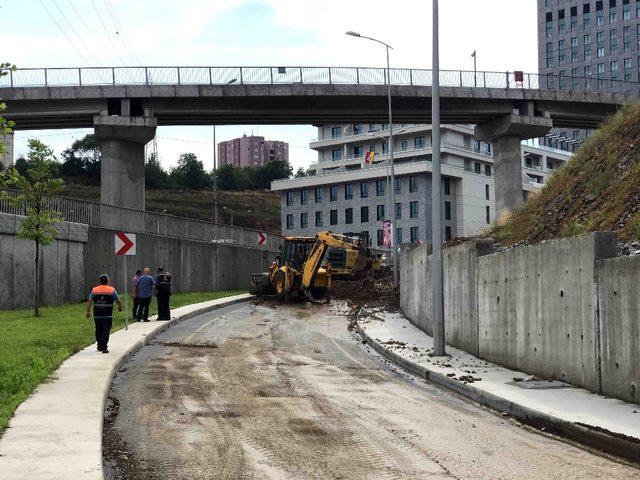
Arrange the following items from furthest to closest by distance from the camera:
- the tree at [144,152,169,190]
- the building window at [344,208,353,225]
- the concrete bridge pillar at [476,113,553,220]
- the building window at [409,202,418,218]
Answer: the tree at [144,152,169,190] → the building window at [344,208,353,225] → the building window at [409,202,418,218] → the concrete bridge pillar at [476,113,553,220]

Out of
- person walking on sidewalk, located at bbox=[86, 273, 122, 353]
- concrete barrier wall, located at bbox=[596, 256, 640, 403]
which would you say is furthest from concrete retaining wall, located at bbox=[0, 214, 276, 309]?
concrete barrier wall, located at bbox=[596, 256, 640, 403]

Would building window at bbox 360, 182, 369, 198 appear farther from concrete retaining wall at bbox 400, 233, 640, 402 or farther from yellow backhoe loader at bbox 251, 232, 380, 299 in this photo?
concrete retaining wall at bbox 400, 233, 640, 402

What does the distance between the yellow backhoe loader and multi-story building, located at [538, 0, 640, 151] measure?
10018 centimetres

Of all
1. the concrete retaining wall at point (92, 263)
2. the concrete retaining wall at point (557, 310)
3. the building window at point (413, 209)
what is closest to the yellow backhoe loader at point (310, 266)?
the concrete retaining wall at point (92, 263)

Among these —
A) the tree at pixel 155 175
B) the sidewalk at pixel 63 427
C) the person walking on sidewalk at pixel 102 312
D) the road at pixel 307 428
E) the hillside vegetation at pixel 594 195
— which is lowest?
the road at pixel 307 428

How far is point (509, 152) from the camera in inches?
1977

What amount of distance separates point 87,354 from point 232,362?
3.06m

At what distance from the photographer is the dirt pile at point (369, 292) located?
31.7 m

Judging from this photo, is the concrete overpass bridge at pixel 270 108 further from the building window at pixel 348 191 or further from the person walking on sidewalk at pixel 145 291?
the building window at pixel 348 191

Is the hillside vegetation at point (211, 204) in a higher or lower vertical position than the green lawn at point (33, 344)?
higher

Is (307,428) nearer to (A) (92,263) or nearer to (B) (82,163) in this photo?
(A) (92,263)

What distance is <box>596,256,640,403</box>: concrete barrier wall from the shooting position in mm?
10000

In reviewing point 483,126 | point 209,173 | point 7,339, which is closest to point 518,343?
point 7,339

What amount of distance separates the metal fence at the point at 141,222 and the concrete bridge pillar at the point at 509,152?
16.5 meters
